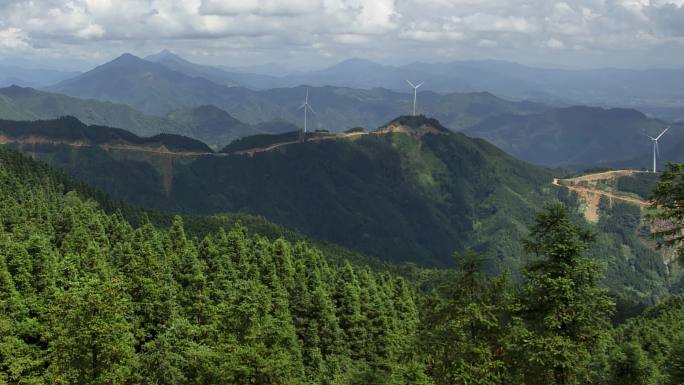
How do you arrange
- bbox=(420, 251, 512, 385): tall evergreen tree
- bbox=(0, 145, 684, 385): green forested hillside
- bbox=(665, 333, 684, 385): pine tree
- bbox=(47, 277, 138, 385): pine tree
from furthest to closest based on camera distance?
bbox=(47, 277, 138, 385): pine tree → bbox=(420, 251, 512, 385): tall evergreen tree → bbox=(0, 145, 684, 385): green forested hillside → bbox=(665, 333, 684, 385): pine tree

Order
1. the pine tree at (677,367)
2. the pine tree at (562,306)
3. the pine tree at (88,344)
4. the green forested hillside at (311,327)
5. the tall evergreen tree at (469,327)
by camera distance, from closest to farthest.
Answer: the pine tree at (562,306) → the pine tree at (677,367) → the green forested hillside at (311,327) → the tall evergreen tree at (469,327) → the pine tree at (88,344)

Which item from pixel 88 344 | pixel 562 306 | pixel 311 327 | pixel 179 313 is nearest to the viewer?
pixel 562 306

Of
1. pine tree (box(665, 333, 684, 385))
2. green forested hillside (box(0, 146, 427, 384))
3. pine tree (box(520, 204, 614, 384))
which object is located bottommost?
green forested hillside (box(0, 146, 427, 384))

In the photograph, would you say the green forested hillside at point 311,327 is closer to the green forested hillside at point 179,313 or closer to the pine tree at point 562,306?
the pine tree at point 562,306

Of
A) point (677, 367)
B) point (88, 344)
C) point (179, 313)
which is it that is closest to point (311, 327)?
point (179, 313)

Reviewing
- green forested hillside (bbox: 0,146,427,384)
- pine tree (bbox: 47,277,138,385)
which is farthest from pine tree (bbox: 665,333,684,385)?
pine tree (bbox: 47,277,138,385)

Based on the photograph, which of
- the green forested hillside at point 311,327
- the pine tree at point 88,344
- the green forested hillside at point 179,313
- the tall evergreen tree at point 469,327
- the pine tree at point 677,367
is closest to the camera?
the pine tree at point 677,367

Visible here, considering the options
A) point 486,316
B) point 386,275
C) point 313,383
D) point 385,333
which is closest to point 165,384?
point 313,383

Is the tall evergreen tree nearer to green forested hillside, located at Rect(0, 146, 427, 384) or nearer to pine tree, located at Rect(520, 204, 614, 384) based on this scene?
pine tree, located at Rect(520, 204, 614, 384)

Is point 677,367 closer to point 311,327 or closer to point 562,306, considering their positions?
point 562,306

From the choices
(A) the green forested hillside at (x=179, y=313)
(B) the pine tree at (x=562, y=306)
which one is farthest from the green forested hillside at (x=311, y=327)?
(A) the green forested hillside at (x=179, y=313)

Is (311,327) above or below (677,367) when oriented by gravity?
below
